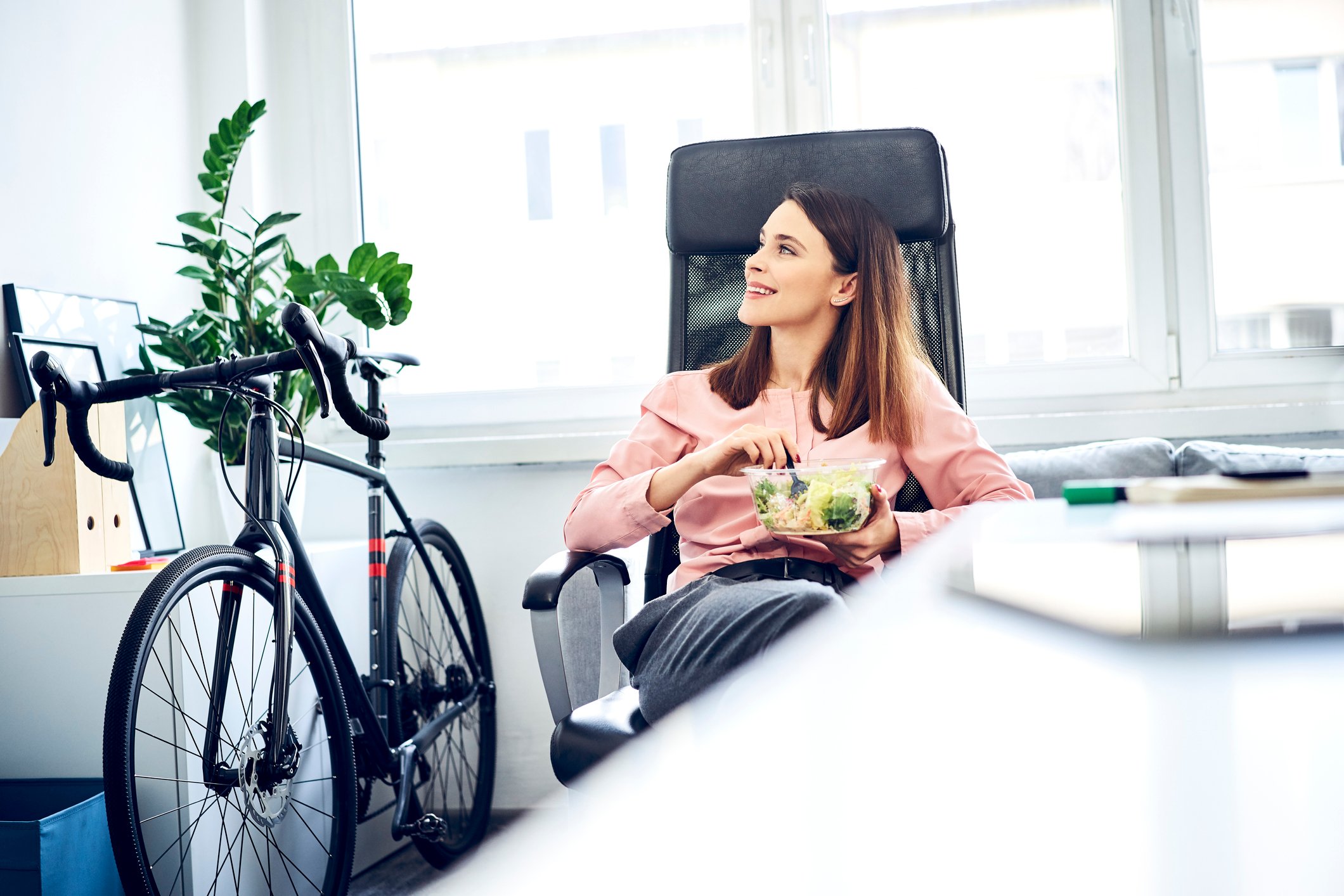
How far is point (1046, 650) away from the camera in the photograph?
0.59 m

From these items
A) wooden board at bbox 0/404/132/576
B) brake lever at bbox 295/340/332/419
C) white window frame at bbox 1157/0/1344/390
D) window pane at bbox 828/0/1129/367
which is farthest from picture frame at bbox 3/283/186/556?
white window frame at bbox 1157/0/1344/390

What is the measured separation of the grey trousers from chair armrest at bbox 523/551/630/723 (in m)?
0.09

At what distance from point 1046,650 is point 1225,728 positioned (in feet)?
0.45

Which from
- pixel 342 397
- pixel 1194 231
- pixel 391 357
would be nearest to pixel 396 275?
pixel 391 357

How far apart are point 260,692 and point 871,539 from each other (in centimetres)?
94

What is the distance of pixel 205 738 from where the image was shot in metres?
1.29

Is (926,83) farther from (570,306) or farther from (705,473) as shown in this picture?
(705,473)

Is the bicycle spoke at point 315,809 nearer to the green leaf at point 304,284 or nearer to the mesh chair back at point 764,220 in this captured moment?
the mesh chair back at point 764,220

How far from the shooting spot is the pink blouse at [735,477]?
1.29 metres

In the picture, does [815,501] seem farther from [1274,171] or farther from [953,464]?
[1274,171]

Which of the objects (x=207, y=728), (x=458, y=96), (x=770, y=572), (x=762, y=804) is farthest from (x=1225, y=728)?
(x=458, y=96)

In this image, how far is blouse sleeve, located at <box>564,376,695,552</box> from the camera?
128cm

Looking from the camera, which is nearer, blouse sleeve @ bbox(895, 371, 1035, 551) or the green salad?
the green salad

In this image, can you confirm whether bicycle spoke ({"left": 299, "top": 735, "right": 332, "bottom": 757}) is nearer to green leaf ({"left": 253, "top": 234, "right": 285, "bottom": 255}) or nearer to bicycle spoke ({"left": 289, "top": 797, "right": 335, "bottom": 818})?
bicycle spoke ({"left": 289, "top": 797, "right": 335, "bottom": 818})
